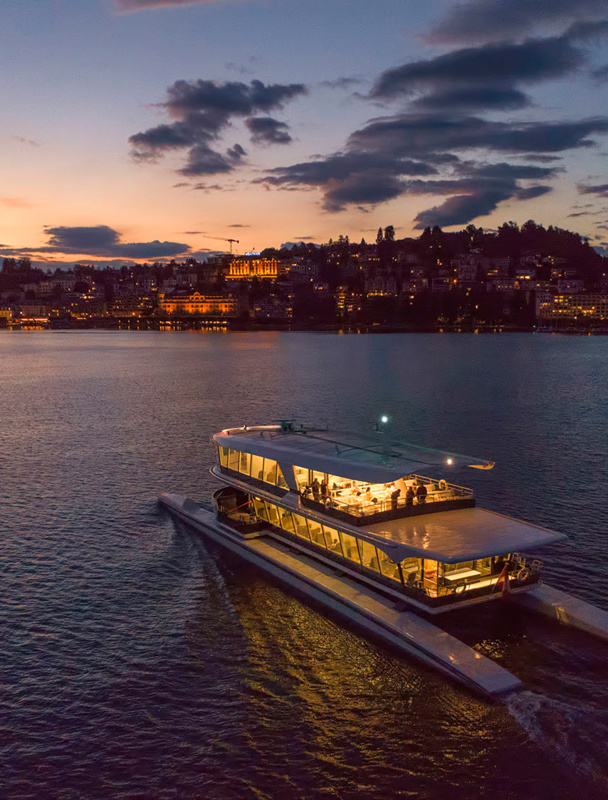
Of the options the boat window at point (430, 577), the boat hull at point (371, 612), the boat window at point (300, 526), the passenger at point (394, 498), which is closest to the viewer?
the boat hull at point (371, 612)

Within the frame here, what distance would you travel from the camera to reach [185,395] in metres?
85.4

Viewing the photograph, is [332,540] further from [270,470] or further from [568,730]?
[568,730]

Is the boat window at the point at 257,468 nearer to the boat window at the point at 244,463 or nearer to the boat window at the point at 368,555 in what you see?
the boat window at the point at 244,463

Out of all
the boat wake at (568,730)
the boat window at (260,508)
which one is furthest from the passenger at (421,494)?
the boat window at (260,508)

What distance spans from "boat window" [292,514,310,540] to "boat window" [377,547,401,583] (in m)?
4.67

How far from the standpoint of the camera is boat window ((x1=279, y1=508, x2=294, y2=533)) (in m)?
27.2

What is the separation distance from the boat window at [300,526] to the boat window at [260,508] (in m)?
2.66

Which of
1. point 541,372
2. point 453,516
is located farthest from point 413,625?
point 541,372

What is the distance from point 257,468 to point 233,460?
2.29 m

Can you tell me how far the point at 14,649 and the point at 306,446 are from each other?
13587 millimetres

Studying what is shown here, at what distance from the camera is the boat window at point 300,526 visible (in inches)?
1024

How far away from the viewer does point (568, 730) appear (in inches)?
627

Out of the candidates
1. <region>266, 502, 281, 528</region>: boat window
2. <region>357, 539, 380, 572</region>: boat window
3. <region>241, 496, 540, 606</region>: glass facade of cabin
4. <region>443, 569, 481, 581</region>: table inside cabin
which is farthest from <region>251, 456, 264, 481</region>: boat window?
<region>443, 569, 481, 581</region>: table inside cabin

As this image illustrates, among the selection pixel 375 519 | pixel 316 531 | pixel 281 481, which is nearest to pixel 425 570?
pixel 375 519
